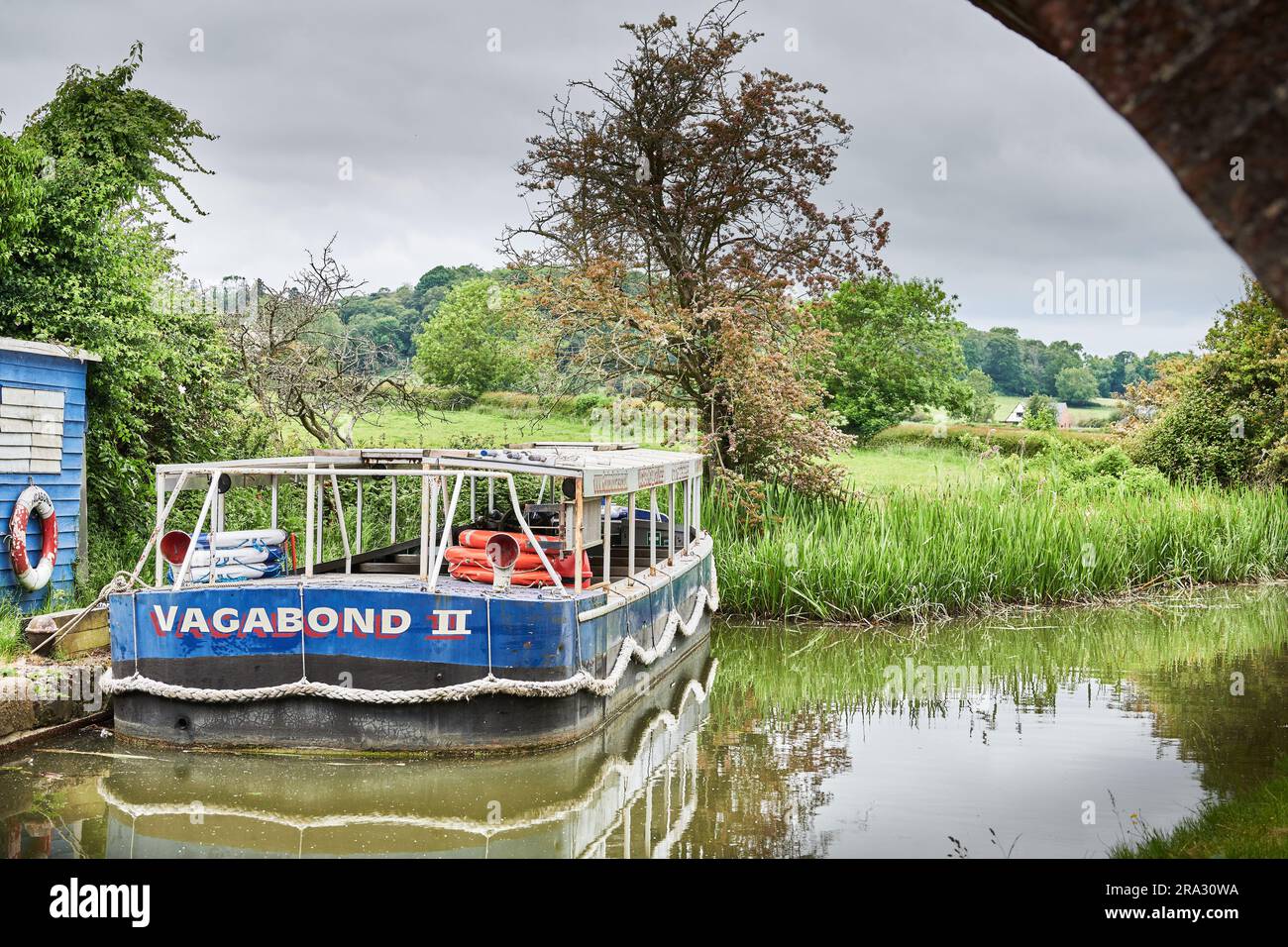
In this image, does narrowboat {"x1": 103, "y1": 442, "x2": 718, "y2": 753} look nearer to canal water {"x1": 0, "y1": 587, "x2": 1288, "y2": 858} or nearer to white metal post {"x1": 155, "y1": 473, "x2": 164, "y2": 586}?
white metal post {"x1": 155, "y1": 473, "x2": 164, "y2": 586}

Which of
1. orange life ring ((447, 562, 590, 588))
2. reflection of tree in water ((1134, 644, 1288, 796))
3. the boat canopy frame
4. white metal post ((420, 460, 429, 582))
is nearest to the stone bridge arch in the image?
reflection of tree in water ((1134, 644, 1288, 796))

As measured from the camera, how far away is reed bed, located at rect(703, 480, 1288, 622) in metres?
15.6

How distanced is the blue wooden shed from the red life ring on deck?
11 centimetres

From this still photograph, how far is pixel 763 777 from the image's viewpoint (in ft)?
28.1

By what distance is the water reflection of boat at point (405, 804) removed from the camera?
695 centimetres

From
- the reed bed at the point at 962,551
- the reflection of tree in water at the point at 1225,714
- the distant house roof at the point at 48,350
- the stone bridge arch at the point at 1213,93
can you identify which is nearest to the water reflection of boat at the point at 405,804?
the reflection of tree in water at the point at 1225,714

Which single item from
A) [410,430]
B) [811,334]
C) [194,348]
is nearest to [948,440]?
[410,430]

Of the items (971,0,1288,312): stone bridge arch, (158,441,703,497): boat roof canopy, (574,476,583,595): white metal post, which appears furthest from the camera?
(158,441,703,497): boat roof canopy

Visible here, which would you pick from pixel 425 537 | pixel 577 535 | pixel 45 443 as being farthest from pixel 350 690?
pixel 45 443

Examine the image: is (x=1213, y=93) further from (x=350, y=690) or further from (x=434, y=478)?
(x=434, y=478)

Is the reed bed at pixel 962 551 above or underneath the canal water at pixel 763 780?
above

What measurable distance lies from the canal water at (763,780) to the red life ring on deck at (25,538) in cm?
268

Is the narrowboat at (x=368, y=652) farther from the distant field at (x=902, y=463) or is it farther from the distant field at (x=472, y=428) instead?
the distant field at (x=902, y=463)
